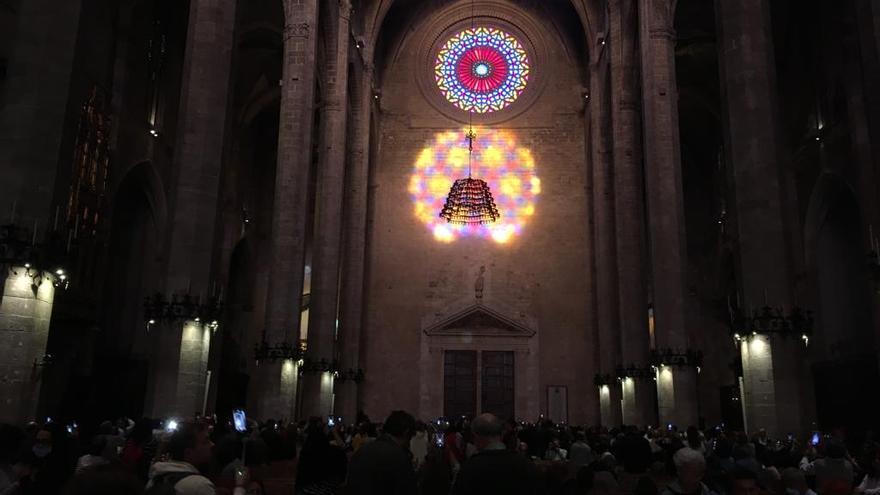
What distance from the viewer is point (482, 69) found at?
34594mm

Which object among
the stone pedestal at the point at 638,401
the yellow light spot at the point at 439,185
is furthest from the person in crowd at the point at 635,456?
the yellow light spot at the point at 439,185

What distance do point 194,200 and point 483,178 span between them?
20.7 metres

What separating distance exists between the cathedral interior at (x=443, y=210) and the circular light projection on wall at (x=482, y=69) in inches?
5.6

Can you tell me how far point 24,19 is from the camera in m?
12.2

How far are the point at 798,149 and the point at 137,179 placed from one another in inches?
818

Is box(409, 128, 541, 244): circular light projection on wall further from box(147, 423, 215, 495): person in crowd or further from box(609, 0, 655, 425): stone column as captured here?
box(147, 423, 215, 495): person in crowd

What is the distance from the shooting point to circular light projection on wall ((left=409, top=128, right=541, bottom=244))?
3250cm

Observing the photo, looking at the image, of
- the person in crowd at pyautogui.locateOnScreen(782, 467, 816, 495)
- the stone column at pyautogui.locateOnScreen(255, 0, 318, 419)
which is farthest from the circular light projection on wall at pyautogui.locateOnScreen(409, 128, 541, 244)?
the person in crowd at pyautogui.locateOnScreen(782, 467, 816, 495)

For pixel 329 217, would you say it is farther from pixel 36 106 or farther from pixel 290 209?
pixel 36 106

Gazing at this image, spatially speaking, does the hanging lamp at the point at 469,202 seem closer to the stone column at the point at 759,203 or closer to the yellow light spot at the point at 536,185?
the yellow light spot at the point at 536,185

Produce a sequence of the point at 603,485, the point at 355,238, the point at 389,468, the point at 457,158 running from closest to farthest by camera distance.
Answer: the point at 389,468
the point at 603,485
the point at 355,238
the point at 457,158

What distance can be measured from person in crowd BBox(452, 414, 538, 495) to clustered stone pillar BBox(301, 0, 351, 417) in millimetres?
19300

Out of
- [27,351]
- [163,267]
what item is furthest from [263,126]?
[27,351]

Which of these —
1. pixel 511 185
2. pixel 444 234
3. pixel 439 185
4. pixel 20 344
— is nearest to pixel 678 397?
pixel 20 344
